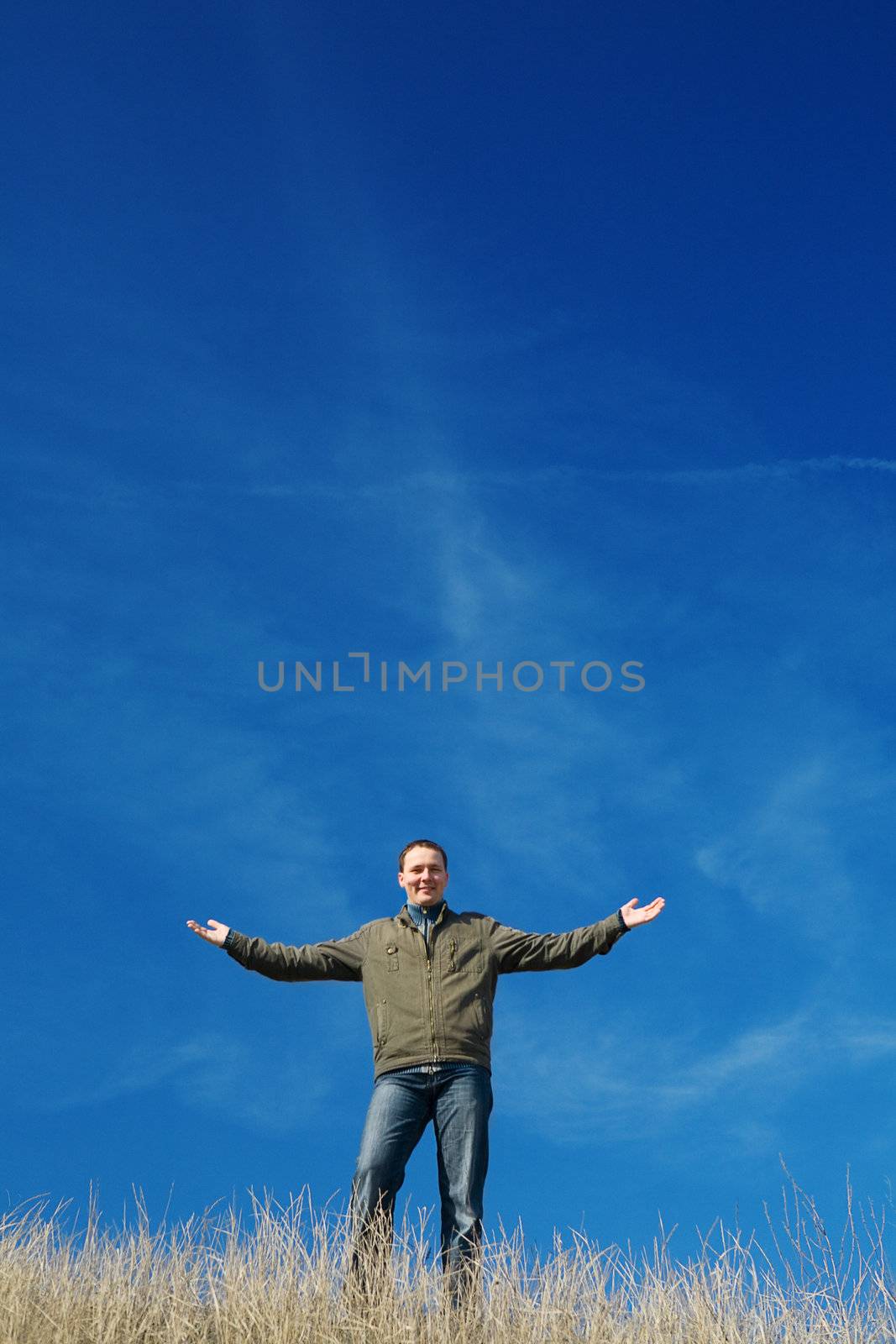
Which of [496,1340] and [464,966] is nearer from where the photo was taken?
[496,1340]

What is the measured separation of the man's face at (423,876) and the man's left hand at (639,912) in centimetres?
107

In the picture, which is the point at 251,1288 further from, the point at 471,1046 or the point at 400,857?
the point at 400,857

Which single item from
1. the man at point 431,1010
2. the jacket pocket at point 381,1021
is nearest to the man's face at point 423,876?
the man at point 431,1010

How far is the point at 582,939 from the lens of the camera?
7652 mm

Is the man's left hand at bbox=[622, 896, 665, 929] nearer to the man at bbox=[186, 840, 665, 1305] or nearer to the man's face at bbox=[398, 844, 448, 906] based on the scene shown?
the man at bbox=[186, 840, 665, 1305]

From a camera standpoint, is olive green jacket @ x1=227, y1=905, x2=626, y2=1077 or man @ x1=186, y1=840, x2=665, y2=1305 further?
olive green jacket @ x1=227, y1=905, x2=626, y2=1077

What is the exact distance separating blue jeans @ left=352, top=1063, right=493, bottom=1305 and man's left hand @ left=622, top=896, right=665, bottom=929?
1.25 meters

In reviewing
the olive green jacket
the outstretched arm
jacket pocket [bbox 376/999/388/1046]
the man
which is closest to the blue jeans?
the man

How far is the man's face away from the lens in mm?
7590

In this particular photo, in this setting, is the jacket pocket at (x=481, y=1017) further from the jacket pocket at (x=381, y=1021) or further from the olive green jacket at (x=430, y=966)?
the jacket pocket at (x=381, y=1021)

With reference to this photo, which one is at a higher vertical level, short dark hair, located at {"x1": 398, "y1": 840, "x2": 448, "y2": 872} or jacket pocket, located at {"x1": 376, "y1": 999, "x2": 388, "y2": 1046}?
short dark hair, located at {"x1": 398, "y1": 840, "x2": 448, "y2": 872}

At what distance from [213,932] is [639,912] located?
98.8 inches

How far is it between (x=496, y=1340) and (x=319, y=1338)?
33.5 inches

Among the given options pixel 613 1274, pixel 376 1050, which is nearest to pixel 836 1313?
pixel 613 1274
